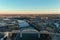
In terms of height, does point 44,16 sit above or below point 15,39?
above

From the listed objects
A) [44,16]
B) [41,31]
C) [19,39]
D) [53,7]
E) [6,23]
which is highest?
[53,7]

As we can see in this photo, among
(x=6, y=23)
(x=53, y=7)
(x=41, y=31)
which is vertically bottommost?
(x=41, y=31)

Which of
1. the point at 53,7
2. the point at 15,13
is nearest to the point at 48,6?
the point at 53,7

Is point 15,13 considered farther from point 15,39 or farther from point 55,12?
point 55,12

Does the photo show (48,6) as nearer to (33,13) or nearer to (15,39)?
(33,13)

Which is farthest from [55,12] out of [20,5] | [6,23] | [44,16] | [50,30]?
[6,23]

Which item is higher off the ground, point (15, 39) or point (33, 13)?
point (33, 13)
